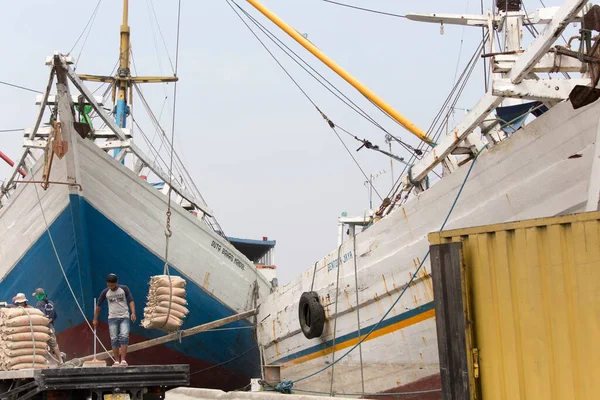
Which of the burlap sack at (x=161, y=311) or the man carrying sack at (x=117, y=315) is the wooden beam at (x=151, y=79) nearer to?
the burlap sack at (x=161, y=311)

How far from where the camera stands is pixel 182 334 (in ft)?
38.2

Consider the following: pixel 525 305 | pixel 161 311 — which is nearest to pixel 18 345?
pixel 161 311

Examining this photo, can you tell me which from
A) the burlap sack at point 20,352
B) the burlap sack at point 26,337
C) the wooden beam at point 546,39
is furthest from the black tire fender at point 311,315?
the wooden beam at point 546,39

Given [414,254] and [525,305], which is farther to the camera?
[414,254]

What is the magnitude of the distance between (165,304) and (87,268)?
133 inches

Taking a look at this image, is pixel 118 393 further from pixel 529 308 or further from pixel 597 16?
pixel 597 16

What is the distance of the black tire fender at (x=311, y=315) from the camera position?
11.1m

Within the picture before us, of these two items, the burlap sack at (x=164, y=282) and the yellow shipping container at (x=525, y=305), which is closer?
the yellow shipping container at (x=525, y=305)

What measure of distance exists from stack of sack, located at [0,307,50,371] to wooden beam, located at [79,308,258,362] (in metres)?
→ 1.87

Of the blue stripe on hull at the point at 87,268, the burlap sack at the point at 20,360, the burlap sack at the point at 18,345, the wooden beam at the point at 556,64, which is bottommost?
the burlap sack at the point at 20,360

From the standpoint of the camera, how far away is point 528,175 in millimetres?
7738

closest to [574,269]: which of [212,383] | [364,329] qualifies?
[364,329]

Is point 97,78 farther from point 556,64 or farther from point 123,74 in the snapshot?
point 556,64

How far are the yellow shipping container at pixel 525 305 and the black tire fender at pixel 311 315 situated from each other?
5.71m
